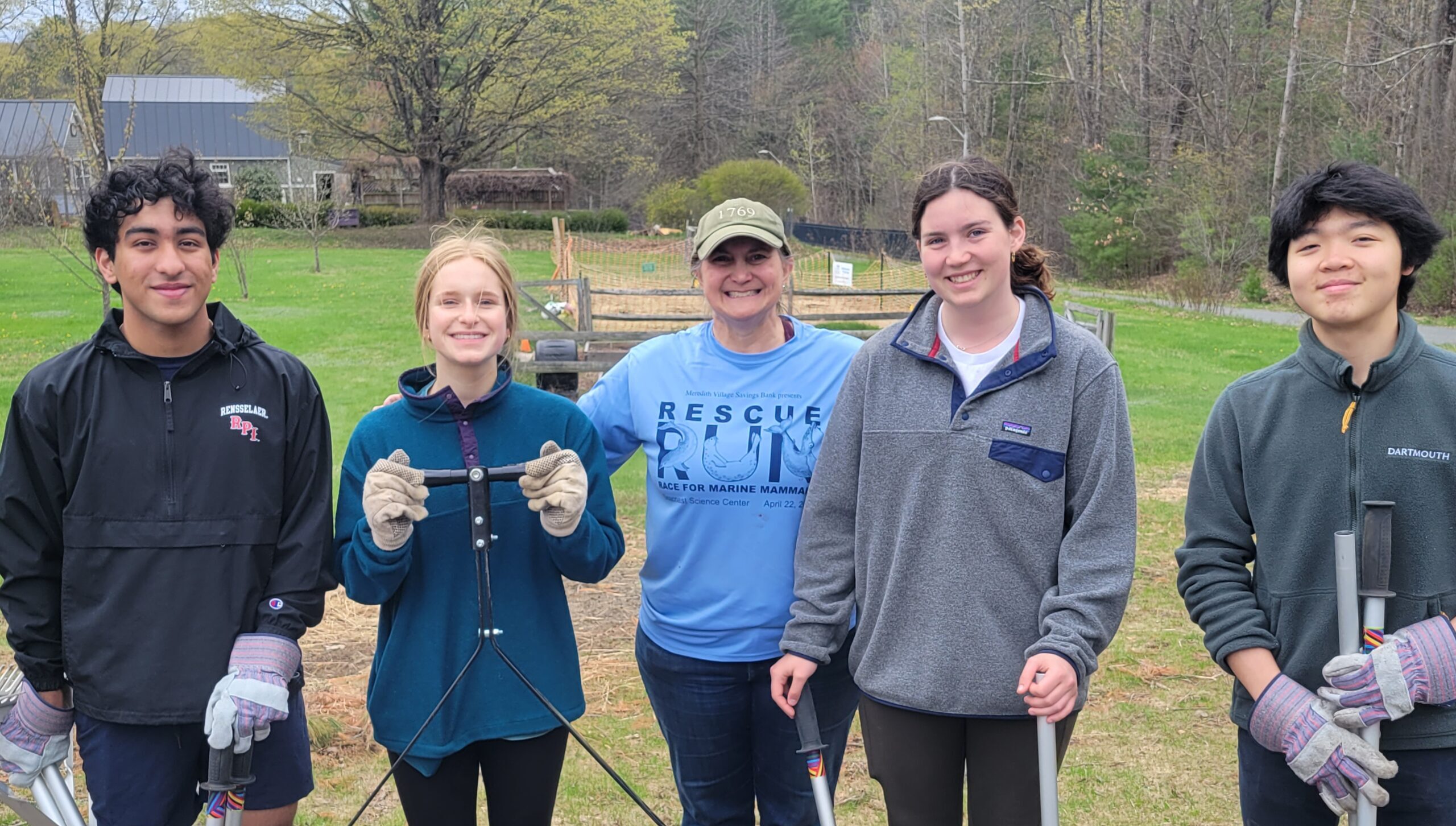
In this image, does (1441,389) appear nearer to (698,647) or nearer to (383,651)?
(698,647)

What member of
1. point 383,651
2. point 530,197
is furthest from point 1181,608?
point 530,197

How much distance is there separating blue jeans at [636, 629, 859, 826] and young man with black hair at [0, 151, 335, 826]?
88 centimetres

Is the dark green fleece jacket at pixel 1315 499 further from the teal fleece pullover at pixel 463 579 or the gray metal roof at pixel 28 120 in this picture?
the gray metal roof at pixel 28 120

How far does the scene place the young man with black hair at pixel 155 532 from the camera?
2477 millimetres

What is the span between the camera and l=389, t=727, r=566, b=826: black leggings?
264 cm

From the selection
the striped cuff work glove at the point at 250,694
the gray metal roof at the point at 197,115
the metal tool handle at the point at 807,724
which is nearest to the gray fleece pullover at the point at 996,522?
the metal tool handle at the point at 807,724

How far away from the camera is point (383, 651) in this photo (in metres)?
2.65

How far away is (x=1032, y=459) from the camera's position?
2.37 meters

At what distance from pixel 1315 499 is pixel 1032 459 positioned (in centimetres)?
58

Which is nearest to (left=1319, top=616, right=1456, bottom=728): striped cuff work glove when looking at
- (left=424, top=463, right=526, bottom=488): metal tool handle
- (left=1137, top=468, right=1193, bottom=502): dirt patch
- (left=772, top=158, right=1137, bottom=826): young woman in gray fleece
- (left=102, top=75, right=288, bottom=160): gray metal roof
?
(left=772, top=158, right=1137, bottom=826): young woman in gray fleece

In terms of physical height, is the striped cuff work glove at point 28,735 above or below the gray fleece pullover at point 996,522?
below

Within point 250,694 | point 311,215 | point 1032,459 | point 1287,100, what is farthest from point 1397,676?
point 1287,100

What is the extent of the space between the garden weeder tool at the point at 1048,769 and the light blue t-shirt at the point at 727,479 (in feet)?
2.30

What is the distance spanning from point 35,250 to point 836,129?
34.7 m
